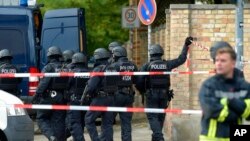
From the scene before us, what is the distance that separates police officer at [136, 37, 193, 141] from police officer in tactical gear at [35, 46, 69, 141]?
1336mm

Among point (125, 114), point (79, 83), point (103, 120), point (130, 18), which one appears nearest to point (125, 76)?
point (125, 114)

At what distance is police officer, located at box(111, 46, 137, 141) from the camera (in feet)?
39.0

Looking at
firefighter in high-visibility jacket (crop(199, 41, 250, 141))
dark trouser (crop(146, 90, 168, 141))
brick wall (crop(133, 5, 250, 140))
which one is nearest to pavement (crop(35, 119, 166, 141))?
brick wall (crop(133, 5, 250, 140))

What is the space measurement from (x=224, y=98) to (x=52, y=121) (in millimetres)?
7020

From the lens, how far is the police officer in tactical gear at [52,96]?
12375 millimetres

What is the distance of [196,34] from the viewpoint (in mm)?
13414

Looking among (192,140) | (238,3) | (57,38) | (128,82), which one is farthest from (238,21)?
(57,38)

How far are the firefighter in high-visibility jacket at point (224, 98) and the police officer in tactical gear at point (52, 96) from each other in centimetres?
641

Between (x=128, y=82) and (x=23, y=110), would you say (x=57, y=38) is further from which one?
(x=23, y=110)

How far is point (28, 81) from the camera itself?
15.1 m

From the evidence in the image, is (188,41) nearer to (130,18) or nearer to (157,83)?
(157,83)

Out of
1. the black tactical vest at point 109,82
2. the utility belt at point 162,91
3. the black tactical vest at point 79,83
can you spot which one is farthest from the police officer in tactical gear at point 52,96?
the utility belt at point 162,91

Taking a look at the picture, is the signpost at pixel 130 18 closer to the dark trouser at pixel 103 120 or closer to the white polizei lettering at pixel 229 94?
the dark trouser at pixel 103 120

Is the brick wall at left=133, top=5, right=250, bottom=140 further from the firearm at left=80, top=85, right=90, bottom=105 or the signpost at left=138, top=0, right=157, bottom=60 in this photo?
the firearm at left=80, top=85, right=90, bottom=105
